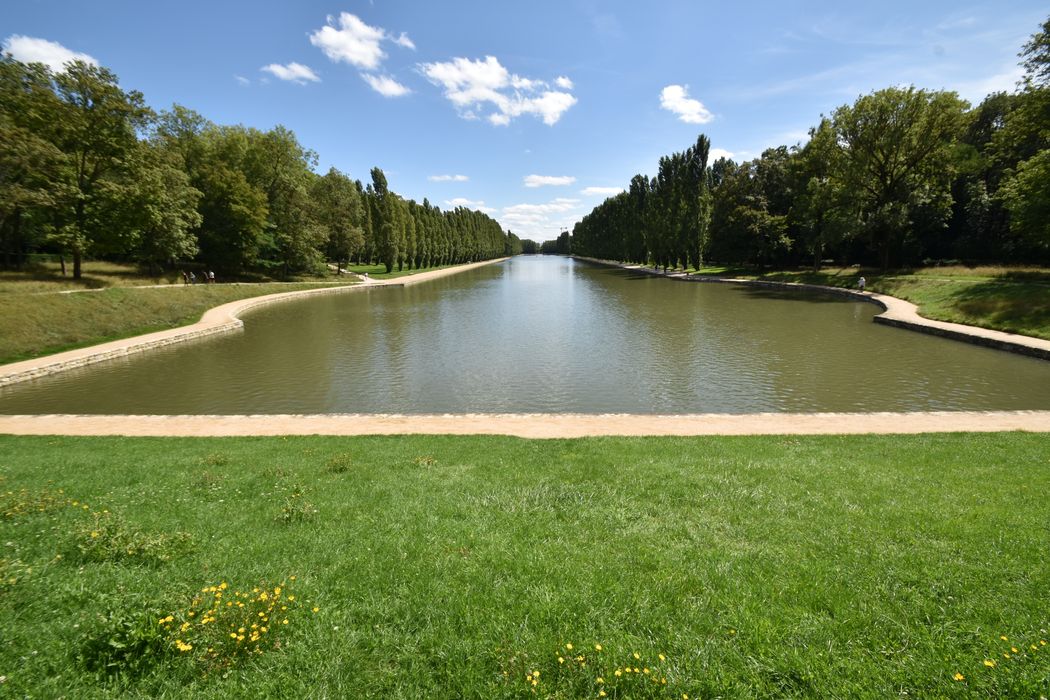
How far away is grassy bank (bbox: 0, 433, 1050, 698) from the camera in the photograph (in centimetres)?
329

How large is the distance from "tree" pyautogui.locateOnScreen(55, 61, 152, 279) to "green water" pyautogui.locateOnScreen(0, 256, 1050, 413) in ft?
47.0

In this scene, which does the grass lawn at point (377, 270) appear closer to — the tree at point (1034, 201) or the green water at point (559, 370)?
the green water at point (559, 370)

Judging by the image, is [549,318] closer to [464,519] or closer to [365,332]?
[365,332]

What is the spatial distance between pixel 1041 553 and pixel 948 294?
3343 cm

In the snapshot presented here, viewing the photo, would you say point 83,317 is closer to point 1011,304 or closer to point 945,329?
point 945,329

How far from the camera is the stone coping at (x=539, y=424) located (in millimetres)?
10570

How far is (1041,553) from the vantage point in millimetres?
4664

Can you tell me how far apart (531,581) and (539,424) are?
683 centimetres

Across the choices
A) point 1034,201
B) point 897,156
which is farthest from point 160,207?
point 897,156

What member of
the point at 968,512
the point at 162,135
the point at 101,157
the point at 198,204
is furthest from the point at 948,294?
the point at 162,135

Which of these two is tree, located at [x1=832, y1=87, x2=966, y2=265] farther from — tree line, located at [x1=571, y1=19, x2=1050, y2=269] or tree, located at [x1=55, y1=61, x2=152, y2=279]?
tree, located at [x1=55, y1=61, x2=152, y2=279]

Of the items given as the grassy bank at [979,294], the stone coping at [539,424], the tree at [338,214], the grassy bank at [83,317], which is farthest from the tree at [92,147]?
the grassy bank at [979,294]

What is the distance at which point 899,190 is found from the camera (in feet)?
139

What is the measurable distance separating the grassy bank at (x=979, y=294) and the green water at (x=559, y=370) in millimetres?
3566
